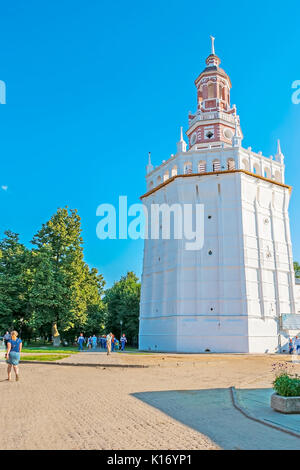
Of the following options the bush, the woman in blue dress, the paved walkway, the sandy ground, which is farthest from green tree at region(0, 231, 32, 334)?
the bush

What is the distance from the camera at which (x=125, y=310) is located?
170ft

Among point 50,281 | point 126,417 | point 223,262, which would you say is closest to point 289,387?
point 126,417

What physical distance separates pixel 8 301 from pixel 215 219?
24.5 metres

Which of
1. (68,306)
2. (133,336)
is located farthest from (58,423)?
(133,336)

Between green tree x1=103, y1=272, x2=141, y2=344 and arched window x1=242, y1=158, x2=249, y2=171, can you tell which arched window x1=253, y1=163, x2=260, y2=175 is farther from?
green tree x1=103, y1=272, x2=141, y2=344

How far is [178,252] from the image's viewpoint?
117ft

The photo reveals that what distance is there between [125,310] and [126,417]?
44847 mm

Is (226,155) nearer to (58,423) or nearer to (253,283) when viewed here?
(253,283)

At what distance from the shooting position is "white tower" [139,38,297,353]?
108 ft

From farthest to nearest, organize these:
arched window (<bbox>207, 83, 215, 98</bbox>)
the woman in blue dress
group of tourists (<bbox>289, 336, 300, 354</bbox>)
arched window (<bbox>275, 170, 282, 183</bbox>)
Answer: arched window (<bbox>207, 83, 215, 98</bbox>), arched window (<bbox>275, 170, 282, 183</bbox>), group of tourists (<bbox>289, 336, 300, 354</bbox>), the woman in blue dress

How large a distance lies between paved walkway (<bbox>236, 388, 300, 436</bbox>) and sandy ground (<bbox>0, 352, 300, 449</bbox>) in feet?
1.19

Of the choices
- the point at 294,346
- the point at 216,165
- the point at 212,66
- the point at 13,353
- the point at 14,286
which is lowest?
the point at 294,346

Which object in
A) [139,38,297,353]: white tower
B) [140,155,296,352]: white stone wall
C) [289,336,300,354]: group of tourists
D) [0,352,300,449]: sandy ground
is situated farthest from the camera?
[139,38,297,353]: white tower

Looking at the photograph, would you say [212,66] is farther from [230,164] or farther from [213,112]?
[230,164]
